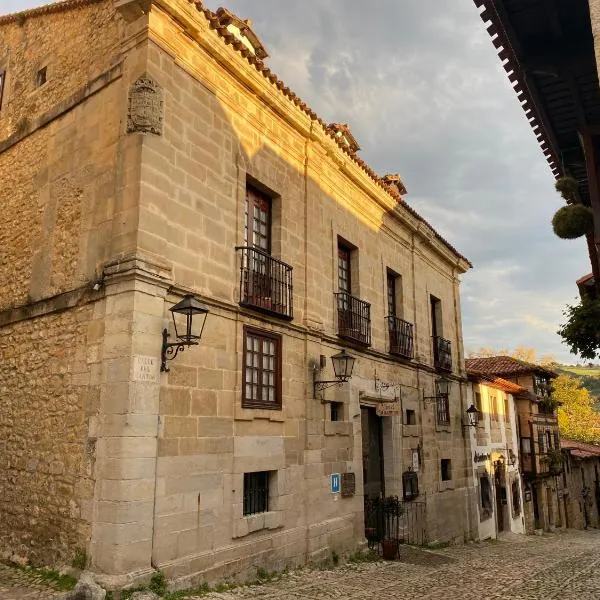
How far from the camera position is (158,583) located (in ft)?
20.7

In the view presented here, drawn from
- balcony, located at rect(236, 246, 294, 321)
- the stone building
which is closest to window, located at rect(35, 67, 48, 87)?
the stone building

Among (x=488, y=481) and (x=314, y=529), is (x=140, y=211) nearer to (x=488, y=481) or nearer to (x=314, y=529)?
(x=314, y=529)

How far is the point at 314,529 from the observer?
9.31 meters

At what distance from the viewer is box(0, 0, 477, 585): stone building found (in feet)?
22.1

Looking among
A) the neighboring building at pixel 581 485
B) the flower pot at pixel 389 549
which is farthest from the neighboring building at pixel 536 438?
the flower pot at pixel 389 549

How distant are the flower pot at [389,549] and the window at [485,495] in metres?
8.38

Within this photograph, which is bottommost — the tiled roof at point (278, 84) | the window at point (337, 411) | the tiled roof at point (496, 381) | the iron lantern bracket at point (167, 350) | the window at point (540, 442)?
the window at point (540, 442)

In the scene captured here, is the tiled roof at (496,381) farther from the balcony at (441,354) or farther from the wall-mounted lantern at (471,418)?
the balcony at (441,354)

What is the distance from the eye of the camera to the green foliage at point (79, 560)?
20.8 feet

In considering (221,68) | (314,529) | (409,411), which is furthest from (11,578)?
(409,411)

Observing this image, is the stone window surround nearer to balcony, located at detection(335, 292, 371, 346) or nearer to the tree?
balcony, located at detection(335, 292, 371, 346)

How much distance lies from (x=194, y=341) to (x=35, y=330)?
2.70m

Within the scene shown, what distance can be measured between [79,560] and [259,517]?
2.60m

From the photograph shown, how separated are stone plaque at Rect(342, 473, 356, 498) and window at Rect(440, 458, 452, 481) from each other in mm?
5690
